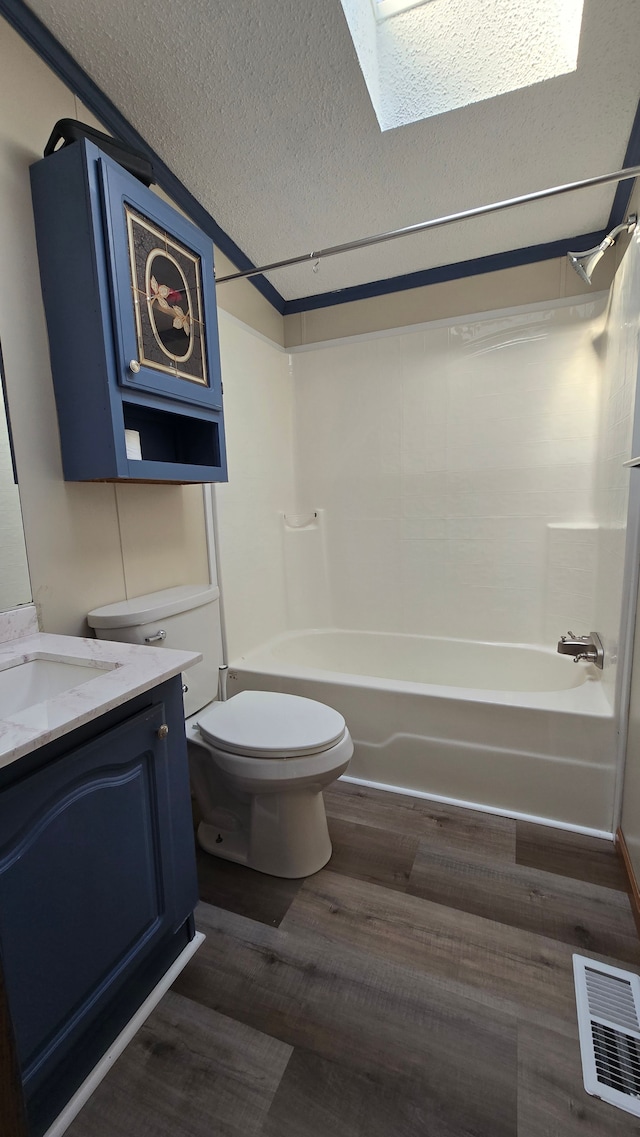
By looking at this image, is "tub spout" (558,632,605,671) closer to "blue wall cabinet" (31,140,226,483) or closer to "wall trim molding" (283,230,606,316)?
"blue wall cabinet" (31,140,226,483)

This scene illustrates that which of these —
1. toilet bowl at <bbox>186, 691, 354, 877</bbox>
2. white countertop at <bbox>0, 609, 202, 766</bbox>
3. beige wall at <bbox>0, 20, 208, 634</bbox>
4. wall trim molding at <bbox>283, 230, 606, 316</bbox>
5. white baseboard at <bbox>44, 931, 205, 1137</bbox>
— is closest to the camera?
white countertop at <bbox>0, 609, 202, 766</bbox>

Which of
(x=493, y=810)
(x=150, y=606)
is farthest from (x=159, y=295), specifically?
(x=493, y=810)

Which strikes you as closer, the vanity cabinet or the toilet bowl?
the vanity cabinet

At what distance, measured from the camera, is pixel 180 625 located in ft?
5.04

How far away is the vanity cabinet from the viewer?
756mm

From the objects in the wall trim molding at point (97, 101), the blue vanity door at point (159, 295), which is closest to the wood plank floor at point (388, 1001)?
the blue vanity door at point (159, 295)

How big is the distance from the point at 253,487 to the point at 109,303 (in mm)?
1217

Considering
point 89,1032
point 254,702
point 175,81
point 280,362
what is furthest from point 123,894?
point 280,362

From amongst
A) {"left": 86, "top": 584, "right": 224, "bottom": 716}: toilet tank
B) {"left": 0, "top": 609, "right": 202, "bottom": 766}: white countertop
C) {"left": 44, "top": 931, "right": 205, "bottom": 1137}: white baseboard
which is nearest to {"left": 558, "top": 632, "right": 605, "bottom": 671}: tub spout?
{"left": 86, "top": 584, "right": 224, "bottom": 716}: toilet tank

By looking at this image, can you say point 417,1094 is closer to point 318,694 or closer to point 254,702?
point 254,702

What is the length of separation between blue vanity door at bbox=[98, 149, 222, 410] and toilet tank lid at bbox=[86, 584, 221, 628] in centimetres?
64

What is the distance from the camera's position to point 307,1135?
858 millimetres

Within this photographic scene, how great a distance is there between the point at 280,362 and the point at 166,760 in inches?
87.3

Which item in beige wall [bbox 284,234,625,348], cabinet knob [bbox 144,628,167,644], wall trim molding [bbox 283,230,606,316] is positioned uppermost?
wall trim molding [bbox 283,230,606,316]
